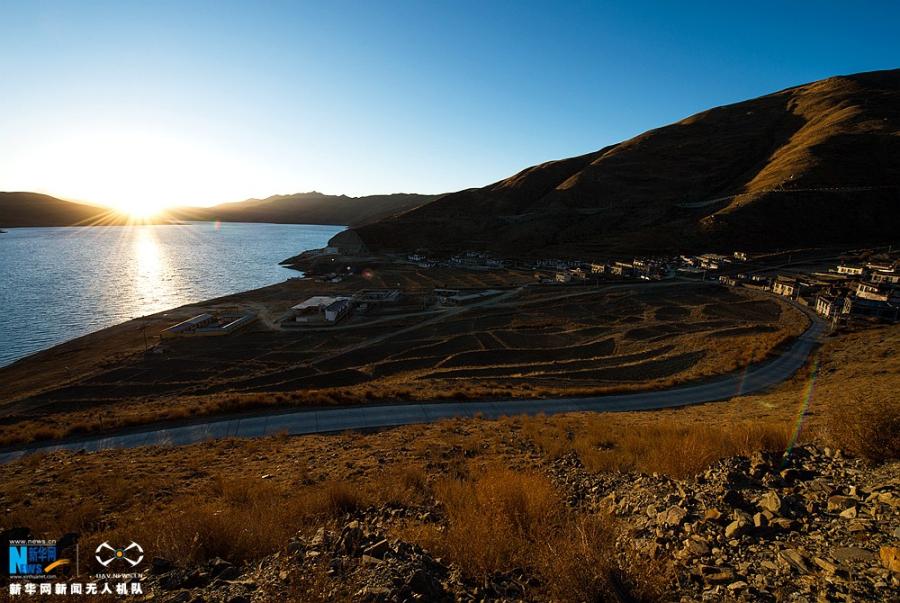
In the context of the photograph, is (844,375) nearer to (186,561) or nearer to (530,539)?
(530,539)

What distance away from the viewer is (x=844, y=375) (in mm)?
22906

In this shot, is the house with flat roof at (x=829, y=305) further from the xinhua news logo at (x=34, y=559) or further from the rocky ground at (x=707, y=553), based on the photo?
the xinhua news logo at (x=34, y=559)

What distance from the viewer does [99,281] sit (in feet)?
258

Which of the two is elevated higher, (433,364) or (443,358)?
(443,358)

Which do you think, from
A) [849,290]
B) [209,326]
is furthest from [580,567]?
[849,290]

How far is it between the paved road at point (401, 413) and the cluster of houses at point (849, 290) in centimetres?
2020

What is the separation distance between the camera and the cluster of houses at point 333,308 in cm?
4638

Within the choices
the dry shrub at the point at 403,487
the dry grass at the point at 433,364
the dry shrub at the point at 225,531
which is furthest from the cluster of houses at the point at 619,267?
the dry shrub at the point at 225,531

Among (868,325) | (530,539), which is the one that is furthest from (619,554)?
(868,325)

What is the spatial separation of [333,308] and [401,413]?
31.0 metres

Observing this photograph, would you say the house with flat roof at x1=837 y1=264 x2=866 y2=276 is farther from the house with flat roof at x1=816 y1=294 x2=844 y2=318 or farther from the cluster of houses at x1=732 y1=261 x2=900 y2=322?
the house with flat roof at x1=816 y1=294 x2=844 y2=318

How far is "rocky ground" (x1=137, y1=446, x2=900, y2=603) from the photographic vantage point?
445 centimetres

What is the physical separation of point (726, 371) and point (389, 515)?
25998 mm

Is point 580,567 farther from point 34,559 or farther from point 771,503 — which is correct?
point 34,559
